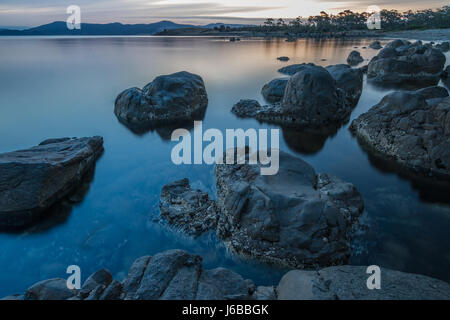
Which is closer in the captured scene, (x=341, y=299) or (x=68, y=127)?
(x=341, y=299)

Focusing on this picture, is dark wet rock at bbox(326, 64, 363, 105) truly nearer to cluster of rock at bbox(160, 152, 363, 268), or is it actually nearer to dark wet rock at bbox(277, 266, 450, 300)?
cluster of rock at bbox(160, 152, 363, 268)

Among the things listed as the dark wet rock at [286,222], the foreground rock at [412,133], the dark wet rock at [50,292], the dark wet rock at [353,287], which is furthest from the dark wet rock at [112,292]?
the foreground rock at [412,133]

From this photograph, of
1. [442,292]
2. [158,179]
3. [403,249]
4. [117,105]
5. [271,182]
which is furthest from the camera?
[117,105]

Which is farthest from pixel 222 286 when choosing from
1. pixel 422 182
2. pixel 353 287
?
pixel 422 182

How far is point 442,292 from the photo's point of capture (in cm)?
496

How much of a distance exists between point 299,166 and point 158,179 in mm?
5795

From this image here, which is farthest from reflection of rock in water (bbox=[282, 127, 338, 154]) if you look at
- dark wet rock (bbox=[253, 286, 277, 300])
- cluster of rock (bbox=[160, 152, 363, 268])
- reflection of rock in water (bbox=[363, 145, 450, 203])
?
dark wet rock (bbox=[253, 286, 277, 300])

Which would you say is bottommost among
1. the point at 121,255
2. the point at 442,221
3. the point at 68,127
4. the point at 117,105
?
the point at 121,255

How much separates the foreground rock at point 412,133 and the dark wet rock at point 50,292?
12.7m

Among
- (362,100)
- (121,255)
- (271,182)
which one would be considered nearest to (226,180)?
(271,182)

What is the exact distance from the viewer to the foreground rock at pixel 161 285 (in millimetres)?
4680

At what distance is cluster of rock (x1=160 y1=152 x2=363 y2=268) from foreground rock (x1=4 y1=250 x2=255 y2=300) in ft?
5.90

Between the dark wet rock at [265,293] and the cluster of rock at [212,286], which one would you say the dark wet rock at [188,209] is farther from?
the dark wet rock at [265,293]

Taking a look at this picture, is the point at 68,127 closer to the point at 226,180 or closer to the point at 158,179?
the point at 158,179
